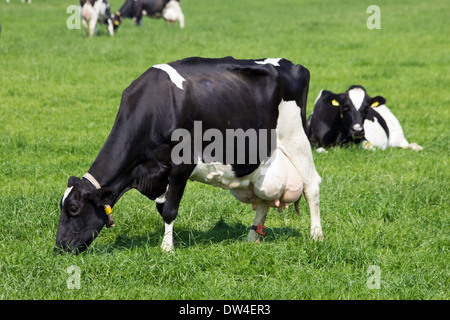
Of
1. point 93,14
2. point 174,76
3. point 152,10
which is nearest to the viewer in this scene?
point 174,76

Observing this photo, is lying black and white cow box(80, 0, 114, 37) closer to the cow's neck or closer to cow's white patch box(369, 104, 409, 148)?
cow's white patch box(369, 104, 409, 148)

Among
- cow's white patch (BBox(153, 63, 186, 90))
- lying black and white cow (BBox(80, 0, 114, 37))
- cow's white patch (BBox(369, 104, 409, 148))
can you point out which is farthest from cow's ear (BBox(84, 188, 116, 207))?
lying black and white cow (BBox(80, 0, 114, 37))

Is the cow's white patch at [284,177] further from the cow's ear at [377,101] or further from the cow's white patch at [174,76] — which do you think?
the cow's ear at [377,101]

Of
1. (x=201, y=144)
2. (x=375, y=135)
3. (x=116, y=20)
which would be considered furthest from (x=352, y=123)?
(x=116, y=20)

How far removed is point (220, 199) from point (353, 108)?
4.39 metres

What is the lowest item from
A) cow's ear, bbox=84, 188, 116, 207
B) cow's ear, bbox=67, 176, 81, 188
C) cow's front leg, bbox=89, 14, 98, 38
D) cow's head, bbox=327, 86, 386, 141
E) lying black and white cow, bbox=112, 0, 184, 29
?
cow's head, bbox=327, 86, 386, 141

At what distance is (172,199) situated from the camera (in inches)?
224

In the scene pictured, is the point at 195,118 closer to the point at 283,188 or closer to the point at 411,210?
the point at 283,188

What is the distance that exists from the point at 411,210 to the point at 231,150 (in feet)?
8.21

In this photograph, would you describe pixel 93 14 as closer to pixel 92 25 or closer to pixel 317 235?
pixel 92 25

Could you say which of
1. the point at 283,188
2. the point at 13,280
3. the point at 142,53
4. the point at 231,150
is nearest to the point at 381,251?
the point at 283,188

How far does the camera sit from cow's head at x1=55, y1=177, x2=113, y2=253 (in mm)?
5402

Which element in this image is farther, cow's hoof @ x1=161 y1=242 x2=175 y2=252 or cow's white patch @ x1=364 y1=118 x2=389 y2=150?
cow's white patch @ x1=364 y1=118 x2=389 y2=150

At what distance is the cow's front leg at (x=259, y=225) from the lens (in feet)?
20.8
